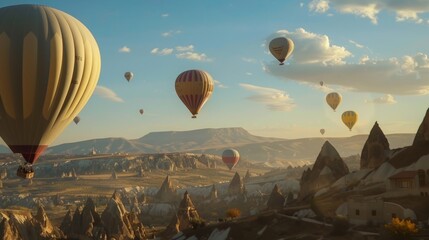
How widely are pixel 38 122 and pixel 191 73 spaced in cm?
4694

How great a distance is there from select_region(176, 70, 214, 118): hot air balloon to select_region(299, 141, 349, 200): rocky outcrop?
27.1 m

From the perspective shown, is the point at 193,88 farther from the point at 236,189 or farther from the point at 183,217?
A: the point at 236,189

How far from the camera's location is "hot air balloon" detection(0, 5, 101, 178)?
4544cm

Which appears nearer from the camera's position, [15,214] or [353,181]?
[353,181]

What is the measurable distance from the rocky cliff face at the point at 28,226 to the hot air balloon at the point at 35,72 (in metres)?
55.8

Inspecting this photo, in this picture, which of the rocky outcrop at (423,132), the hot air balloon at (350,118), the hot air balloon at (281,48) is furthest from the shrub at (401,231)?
the hot air balloon at (350,118)

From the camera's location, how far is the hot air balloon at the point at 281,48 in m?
98.8

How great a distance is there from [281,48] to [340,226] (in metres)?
51.8

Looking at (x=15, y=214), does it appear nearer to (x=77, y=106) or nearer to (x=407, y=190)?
(x=77, y=106)

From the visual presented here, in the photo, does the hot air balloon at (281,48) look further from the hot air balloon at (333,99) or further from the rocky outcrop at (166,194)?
the rocky outcrop at (166,194)

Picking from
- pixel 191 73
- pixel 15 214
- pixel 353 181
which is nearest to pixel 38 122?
pixel 191 73

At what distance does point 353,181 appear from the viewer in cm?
7969

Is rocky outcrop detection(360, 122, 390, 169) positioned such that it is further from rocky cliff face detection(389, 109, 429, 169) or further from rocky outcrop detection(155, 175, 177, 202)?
rocky outcrop detection(155, 175, 177, 202)

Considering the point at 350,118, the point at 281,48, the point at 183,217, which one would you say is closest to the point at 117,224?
the point at 183,217
